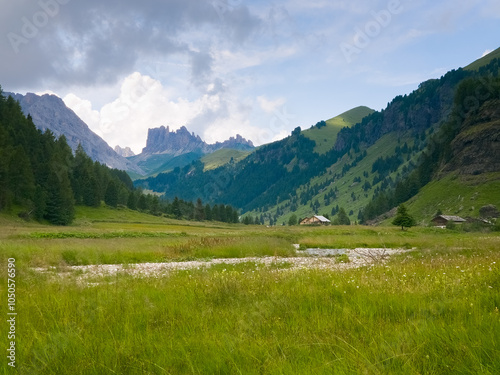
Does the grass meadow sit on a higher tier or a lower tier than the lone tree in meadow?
higher

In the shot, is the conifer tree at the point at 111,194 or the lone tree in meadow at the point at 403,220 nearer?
the lone tree in meadow at the point at 403,220

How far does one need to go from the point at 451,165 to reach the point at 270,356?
7200 inches

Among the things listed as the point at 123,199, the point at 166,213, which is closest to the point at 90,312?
the point at 123,199

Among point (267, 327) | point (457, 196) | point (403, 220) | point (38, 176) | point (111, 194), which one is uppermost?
point (38, 176)

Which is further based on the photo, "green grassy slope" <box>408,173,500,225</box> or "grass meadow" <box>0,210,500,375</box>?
"green grassy slope" <box>408,173,500,225</box>

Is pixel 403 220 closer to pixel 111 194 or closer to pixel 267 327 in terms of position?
pixel 267 327

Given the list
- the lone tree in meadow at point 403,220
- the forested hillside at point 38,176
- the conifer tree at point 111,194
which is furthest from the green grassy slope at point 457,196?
the forested hillside at point 38,176

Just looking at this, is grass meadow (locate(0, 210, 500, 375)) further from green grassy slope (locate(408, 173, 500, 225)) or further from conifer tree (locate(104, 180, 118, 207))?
green grassy slope (locate(408, 173, 500, 225))

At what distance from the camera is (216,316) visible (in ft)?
18.6

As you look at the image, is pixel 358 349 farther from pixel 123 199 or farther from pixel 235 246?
pixel 123 199

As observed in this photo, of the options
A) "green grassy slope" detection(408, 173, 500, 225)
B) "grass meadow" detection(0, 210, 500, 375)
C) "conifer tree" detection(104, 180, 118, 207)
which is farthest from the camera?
"conifer tree" detection(104, 180, 118, 207)

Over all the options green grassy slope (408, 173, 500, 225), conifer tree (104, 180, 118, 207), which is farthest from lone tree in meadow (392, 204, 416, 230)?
conifer tree (104, 180, 118, 207)

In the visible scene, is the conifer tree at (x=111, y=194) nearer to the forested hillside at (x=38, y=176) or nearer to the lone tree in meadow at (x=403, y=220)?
the forested hillside at (x=38, y=176)

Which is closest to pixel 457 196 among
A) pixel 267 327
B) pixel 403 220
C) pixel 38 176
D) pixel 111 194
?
pixel 403 220
